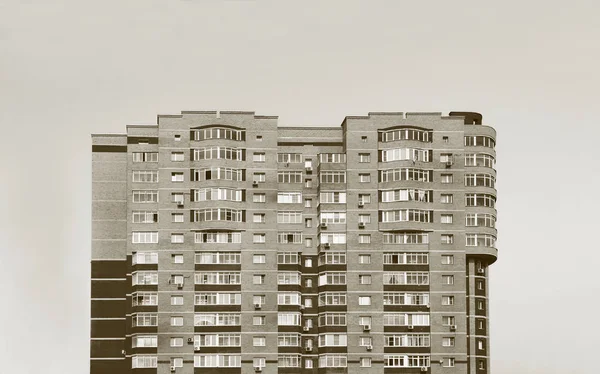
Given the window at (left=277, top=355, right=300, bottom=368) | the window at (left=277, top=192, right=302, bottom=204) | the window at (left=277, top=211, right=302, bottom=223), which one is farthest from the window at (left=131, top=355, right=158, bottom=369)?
Answer: the window at (left=277, top=192, right=302, bottom=204)

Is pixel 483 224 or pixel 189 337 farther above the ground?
pixel 483 224

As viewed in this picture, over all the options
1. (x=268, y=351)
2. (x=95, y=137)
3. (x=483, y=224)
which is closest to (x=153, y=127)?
(x=95, y=137)

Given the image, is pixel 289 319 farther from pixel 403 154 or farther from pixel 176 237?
pixel 403 154

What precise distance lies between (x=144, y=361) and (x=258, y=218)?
23392mm

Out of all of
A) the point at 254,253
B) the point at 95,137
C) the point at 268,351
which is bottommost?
the point at 268,351

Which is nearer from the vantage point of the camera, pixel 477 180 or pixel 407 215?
pixel 407 215

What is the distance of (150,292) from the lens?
171m

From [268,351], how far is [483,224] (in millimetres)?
32446

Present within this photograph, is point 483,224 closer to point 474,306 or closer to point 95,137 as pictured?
point 474,306

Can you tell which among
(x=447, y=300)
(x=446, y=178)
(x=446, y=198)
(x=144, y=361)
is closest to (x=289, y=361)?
(x=144, y=361)

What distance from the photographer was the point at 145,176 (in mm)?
174500

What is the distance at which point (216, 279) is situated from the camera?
172 m

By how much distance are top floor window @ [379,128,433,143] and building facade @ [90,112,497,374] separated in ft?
0.60

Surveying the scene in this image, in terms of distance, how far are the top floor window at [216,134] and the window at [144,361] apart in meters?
28.8
